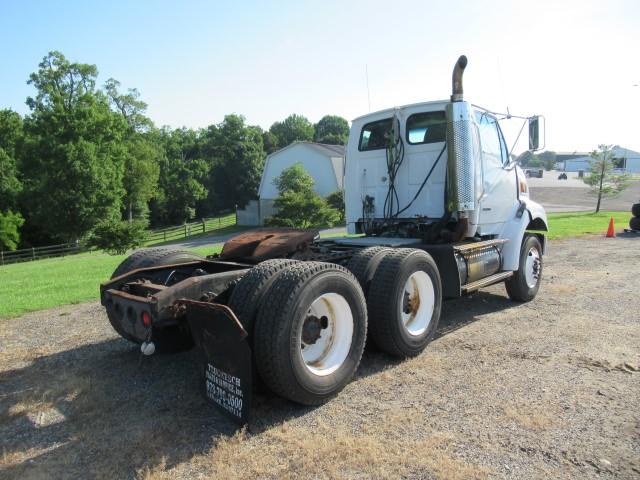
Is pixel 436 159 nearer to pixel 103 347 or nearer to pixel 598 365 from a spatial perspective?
pixel 598 365

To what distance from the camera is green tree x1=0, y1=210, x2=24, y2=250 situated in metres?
37.1

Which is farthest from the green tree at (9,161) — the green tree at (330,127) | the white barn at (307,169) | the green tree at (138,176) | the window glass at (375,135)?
the green tree at (330,127)

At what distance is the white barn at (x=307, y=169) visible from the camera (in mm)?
43500

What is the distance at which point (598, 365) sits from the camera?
15.5 feet

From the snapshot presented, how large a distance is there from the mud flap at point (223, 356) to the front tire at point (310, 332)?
22cm

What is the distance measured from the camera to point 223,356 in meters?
3.54

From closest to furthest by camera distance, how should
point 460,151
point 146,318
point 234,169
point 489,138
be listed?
point 146,318
point 460,151
point 489,138
point 234,169

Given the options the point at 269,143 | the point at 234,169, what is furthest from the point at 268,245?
the point at 269,143

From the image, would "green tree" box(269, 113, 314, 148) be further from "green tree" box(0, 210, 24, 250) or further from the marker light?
the marker light

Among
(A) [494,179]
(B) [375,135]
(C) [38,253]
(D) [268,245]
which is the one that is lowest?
(C) [38,253]

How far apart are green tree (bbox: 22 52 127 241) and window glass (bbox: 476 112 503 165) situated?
37139 mm

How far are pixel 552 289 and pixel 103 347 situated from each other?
6747 mm

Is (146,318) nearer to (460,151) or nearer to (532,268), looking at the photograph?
(460,151)

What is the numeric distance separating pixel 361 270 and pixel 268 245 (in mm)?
1212
